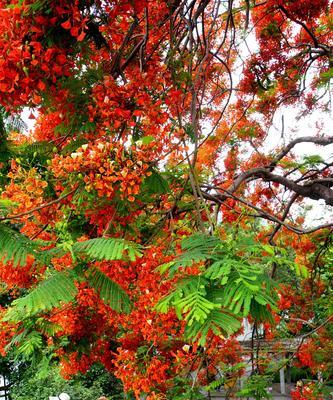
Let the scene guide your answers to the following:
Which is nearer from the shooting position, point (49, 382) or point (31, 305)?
point (31, 305)

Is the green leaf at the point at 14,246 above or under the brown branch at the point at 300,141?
under

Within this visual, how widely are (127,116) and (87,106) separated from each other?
0.73 feet

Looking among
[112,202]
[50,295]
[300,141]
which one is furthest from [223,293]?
[300,141]

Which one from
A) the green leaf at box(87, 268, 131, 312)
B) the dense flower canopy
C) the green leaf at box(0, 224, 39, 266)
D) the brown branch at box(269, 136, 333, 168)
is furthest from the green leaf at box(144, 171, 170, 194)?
the brown branch at box(269, 136, 333, 168)

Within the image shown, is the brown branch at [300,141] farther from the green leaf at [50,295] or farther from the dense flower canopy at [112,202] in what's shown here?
the green leaf at [50,295]

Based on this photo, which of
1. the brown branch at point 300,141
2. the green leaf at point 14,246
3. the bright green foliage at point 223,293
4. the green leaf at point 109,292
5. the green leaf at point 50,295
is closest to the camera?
the bright green foliage at point 223,293

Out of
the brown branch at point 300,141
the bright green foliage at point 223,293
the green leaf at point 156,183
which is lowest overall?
the bright green foliage at point 223,293

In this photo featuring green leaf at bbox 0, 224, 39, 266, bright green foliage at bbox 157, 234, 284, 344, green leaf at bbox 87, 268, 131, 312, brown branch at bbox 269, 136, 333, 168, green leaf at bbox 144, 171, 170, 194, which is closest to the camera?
bright green foliage at bbox 157, 234, 284, 344

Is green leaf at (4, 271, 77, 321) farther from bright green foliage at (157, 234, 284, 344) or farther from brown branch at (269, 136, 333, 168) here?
brown branch at (269, 136, 333, 168)

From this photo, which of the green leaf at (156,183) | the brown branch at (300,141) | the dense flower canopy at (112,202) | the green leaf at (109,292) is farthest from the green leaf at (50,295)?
the brown branch at (300,141)

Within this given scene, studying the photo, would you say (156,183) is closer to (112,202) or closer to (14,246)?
(112,202)

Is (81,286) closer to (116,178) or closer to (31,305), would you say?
(116,178)

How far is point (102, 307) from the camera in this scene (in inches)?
118

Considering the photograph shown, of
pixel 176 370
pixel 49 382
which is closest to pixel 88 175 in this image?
pixel 176 370
